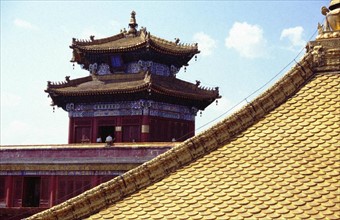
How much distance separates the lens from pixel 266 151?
808 cm

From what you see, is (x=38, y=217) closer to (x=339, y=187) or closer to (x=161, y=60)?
(x=339, y=187)

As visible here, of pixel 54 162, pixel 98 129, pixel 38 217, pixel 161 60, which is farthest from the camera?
pixel 161 60

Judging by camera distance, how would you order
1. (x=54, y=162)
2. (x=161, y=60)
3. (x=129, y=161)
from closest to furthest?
(x=129, y=161)
(x=54, y=162)
(x=161, y=60)

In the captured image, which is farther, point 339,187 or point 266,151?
point 266,151

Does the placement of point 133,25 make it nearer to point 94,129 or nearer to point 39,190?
point 94,129

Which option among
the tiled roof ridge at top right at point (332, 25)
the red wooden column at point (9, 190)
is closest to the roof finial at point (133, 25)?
the red wooden column at point (9, 190)

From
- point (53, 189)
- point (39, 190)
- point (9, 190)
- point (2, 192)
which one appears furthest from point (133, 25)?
point (2, 192)

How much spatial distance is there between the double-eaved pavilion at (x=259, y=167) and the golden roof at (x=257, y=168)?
2cm

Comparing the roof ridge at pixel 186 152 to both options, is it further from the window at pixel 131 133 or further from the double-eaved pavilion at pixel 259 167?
the window at pixel 131 133

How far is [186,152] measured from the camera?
8383 millimetres

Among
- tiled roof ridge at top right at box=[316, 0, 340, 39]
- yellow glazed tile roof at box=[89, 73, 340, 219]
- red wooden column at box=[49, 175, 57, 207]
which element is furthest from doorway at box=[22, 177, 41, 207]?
tiled roof ridge at top right at box=[316, 0, 340, 39]

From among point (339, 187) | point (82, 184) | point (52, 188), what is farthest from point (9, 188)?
point (339, 187)

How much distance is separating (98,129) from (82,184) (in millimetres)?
4991

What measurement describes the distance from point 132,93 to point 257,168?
20055 millimetres
